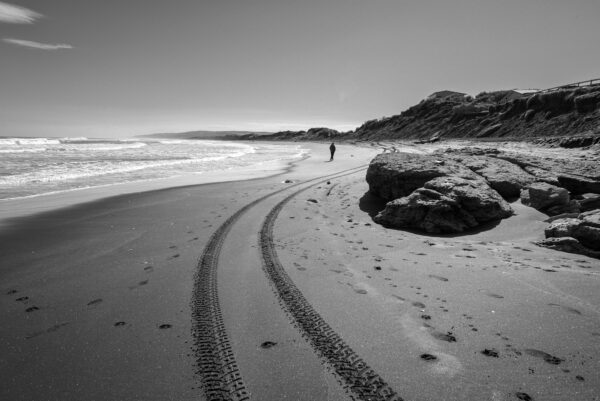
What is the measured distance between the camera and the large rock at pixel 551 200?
7438 millimetres

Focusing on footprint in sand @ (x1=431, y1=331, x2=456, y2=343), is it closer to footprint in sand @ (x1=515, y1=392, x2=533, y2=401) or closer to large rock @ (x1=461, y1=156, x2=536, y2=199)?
footprint in sand @ (x1=515, y1=392, x2=533, y2=401)

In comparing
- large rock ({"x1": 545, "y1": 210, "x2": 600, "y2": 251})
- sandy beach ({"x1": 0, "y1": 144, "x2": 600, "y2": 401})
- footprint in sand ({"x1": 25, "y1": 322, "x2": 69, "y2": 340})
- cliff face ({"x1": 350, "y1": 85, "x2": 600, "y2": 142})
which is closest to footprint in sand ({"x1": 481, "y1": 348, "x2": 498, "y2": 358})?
sandy beach ({"x1": 0, "y1": 144, "x2": 600, "y2": 401})

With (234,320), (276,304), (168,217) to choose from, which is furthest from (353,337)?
(168,217)

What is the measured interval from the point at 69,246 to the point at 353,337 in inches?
239

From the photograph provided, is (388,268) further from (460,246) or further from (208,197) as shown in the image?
(208,197)

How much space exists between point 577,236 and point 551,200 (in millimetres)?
2361

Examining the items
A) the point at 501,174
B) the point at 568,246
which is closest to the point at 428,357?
the point at 568,246

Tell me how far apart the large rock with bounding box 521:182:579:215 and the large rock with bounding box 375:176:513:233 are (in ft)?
2.58

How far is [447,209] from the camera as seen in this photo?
718 cm

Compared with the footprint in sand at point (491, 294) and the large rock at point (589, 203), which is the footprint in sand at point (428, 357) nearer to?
the footprint in sand at point (491, 294)

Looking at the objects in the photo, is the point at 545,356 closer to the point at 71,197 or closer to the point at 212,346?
the point at 212,346

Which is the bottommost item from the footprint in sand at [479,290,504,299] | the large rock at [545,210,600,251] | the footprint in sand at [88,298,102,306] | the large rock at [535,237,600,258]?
the footprint in sand at [88,298,102,306]

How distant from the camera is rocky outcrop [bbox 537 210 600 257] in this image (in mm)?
5293

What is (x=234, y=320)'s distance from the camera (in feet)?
11.8
